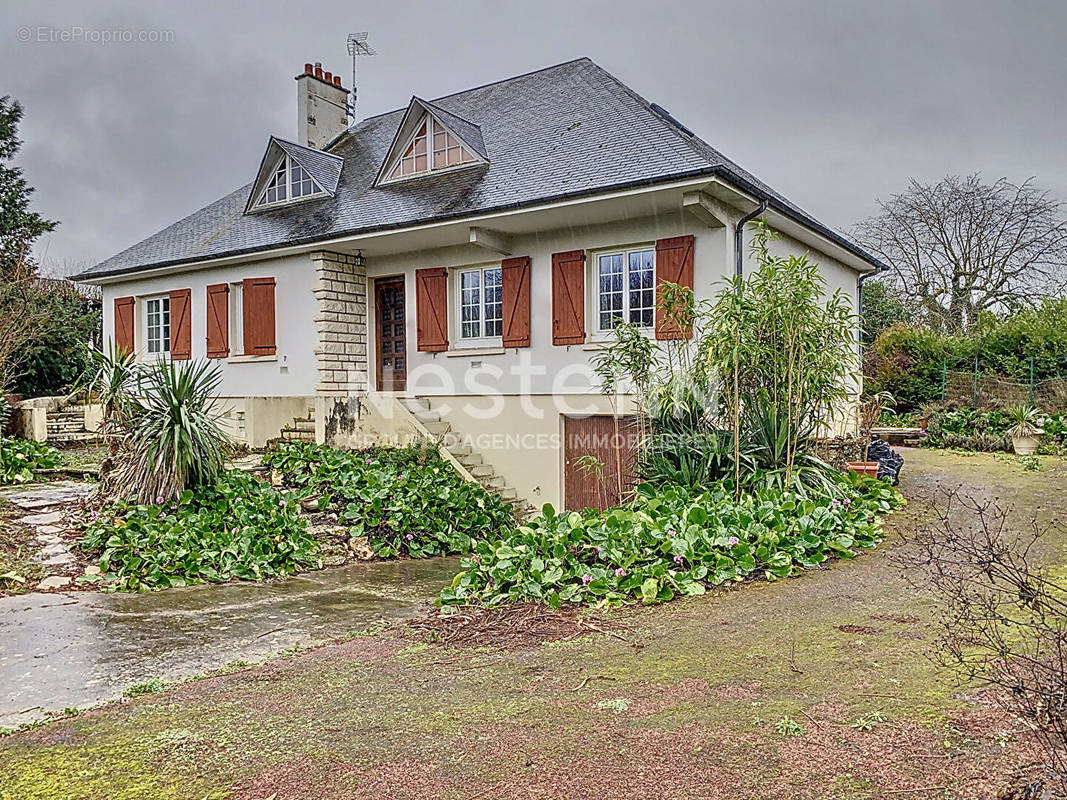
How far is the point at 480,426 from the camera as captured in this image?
12117 mm

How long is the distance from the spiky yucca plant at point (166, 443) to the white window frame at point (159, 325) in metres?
7.71

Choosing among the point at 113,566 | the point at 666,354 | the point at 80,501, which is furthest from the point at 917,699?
the point at 80,501

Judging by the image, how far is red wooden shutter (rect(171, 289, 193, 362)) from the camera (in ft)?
49.2

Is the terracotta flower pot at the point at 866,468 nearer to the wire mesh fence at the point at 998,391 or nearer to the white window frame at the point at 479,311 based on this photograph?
the white window frame at the point at 479,311

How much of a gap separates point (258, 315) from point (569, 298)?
5970mm

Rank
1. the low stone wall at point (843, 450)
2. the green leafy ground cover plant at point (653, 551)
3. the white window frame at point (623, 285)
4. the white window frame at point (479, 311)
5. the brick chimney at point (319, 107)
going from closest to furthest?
1. the green leafy ground cover plant at point (653, 551)
2. the low stone wall at point (843, 450)
3. the white window frame at point (623, 285)
4. the white window frame at point (479, 311)
5. the brick chimney at point (319, 107)

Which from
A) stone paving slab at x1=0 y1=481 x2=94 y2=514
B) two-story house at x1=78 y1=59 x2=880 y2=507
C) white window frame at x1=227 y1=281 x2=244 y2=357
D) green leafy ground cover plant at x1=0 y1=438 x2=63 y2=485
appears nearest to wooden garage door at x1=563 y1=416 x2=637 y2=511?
two-story house at x1=78 y1=59 x2=880 y2=507

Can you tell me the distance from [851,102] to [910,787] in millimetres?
20749

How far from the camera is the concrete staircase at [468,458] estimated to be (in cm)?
1175

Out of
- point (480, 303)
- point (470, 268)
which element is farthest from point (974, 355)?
point (470, 268)

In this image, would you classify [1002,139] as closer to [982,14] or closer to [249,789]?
[982,14]

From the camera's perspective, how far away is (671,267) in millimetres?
10359

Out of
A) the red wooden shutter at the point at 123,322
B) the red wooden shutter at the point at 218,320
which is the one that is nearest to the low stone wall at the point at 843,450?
the red wooden shutter at the point at 218,320

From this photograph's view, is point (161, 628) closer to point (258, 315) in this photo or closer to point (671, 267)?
point (671, 267)
